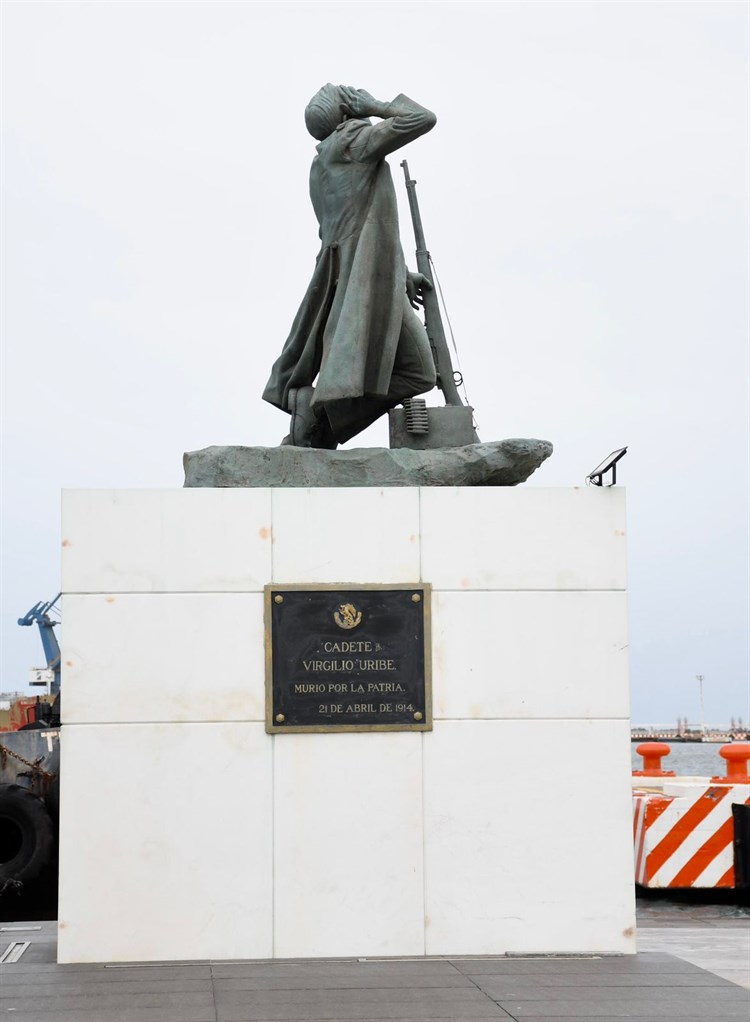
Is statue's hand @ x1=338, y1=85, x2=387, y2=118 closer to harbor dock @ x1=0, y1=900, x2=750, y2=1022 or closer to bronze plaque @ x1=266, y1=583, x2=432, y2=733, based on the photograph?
bronze plaque @ x1=266, y1=583, x2=432, y2=733

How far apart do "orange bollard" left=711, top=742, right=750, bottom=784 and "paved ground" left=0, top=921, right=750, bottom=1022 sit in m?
6.74

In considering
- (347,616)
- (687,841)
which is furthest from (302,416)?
(687,841)

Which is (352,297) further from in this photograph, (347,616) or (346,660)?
(346,660)

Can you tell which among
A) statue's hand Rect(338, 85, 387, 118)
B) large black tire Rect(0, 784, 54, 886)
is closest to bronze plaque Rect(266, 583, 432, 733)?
statue's hand Rect(338, 85, 387, 118)

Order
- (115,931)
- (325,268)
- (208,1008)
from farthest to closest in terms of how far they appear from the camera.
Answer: (325,268)
(115,931)
(208,1008)

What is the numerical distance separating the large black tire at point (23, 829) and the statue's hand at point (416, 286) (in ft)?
31.3

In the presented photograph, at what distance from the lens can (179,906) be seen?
7.88 metres

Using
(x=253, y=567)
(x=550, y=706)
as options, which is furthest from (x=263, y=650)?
(x=550, y=706)

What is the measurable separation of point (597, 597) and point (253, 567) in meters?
1.88

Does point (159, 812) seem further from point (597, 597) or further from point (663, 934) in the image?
point (663, 934)

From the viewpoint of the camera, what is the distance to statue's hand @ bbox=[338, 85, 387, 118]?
345 inches

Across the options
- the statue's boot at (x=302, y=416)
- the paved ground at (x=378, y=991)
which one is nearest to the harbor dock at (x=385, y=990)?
the paved ground at (x=378, y=991)

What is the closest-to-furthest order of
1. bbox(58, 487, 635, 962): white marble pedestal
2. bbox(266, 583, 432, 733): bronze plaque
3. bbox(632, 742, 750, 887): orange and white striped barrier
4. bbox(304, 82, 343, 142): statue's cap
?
bbox(58, 487, 635, 962): white marble pedestal < bbox(266, 583, 432, 733): bronze plaque < bbox(304, 82, 343, 142): statue's cap < bbox(632, 742, 750, 887): orange and white striped barrier

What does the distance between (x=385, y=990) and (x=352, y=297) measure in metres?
3.88
